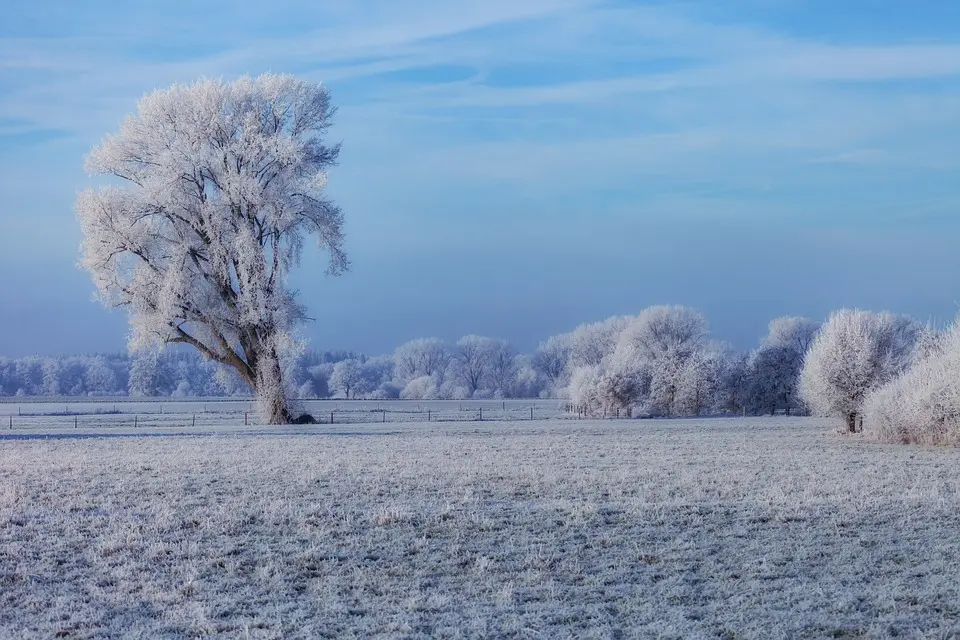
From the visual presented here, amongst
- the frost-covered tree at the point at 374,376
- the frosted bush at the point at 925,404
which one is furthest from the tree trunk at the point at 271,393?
the frost-covered tree at the point at 374,376

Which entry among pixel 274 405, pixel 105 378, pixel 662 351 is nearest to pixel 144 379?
pixel 105 378

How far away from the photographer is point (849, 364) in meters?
38.8

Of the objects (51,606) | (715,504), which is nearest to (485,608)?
(51,606)

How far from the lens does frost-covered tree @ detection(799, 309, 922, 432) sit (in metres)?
38.5

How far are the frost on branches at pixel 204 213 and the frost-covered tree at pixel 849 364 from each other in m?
21.5

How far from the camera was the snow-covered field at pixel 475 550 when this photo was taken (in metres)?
8.94

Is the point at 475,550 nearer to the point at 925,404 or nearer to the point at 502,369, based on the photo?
the point at 925,404

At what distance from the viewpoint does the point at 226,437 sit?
3209cm

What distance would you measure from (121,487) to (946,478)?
53.2ft

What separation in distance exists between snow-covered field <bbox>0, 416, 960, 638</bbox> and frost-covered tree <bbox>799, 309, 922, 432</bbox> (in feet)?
58.8

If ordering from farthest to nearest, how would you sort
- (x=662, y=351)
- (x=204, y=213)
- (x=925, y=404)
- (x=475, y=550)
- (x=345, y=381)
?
(x=345, y=381), (x=662, y=351), (x=204, y=213), (x=925, y=404), (x=475, y=550)

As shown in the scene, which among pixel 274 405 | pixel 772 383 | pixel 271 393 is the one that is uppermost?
pixel 271 393

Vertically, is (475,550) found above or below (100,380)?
below

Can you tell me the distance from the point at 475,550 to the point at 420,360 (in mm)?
132496
